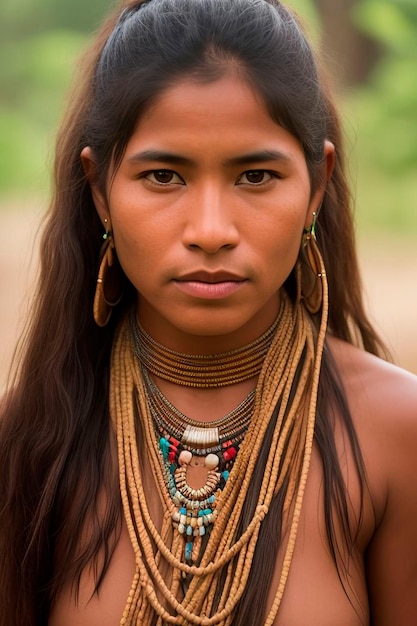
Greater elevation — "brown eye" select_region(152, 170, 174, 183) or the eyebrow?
the eyebrow

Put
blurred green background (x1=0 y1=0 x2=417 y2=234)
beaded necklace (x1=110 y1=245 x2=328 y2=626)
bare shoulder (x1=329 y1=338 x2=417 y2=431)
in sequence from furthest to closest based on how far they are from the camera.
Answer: blurred green background (x1=0 y1=0 x2=417 y2=234), bare shoulder (x1=329 y1=338 x2=417 y2=431), beaded necklace (x1=110 y1=245 x2=328 y2=626)

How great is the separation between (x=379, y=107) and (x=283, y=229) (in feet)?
16.7

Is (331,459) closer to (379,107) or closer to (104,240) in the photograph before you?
(104,240)

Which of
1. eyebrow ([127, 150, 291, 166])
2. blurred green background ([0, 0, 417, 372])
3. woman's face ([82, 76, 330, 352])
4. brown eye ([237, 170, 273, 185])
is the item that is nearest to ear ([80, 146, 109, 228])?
woman's face ([82, 76, 330, 352])

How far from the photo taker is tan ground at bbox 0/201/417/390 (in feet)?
23.0

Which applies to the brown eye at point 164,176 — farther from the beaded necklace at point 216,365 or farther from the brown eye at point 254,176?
the beaded necklace at point 216,365

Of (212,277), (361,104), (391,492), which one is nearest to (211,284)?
(212,277)

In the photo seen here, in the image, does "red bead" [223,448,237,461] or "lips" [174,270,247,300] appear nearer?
"lips" [174,270,247,300]

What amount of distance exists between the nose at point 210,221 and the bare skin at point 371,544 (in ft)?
1.76

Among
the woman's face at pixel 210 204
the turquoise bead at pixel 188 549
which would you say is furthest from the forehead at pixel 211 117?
the turquoise bead at pixel 188 549

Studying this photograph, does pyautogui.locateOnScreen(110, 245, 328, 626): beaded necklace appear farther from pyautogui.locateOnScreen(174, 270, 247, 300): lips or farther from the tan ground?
the tan ground

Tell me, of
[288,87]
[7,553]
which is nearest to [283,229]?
[288,87]

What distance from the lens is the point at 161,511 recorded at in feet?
7.88

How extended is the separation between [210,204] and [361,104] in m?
5.35
